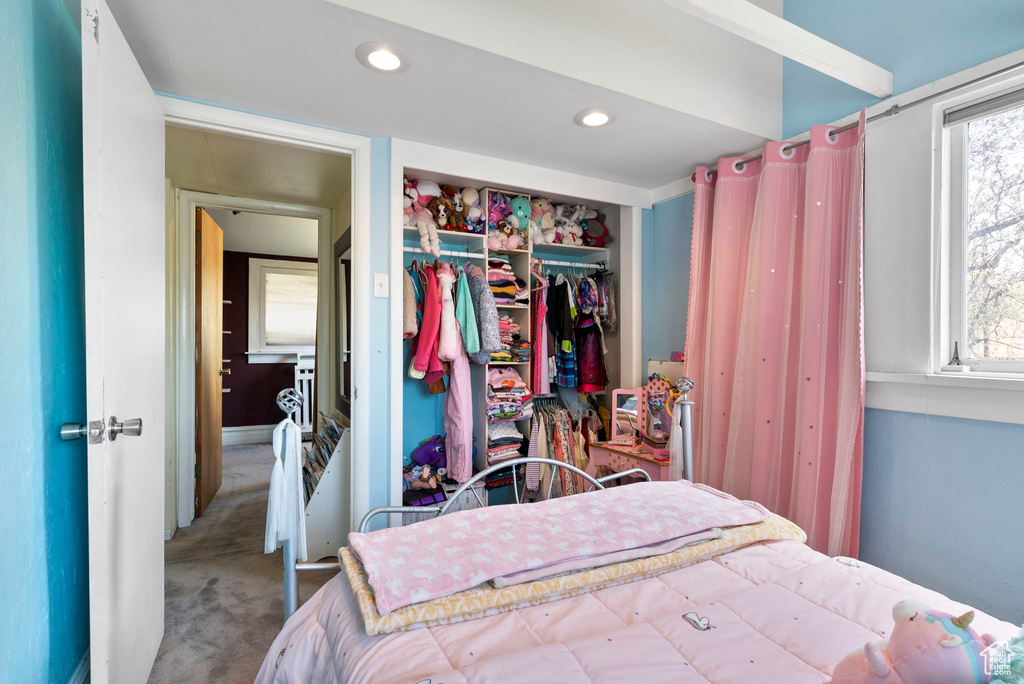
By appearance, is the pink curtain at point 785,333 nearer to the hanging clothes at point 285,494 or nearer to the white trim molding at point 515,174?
the white trim molding at point 515,174

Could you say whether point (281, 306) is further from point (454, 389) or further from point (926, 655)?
point (926, 655)

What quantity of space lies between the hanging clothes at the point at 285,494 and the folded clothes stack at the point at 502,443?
1.83 meters

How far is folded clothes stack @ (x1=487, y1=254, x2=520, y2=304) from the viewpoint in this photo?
3.13 m

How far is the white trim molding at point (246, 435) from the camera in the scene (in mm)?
5672

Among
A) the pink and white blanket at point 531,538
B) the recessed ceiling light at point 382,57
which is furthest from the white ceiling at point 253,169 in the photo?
the pink and white blanket at point 531,538

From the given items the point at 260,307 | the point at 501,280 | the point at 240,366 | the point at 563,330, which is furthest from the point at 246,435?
the point at 563,330

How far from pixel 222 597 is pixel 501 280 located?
2201 millimetres

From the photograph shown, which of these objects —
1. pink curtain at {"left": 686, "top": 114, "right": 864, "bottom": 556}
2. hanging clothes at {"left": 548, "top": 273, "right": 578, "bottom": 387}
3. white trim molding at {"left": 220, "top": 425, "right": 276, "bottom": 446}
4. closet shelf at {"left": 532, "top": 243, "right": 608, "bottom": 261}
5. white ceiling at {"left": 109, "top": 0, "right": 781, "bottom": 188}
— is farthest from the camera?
white trim molding at {"left": 220, "top": 425, "right": 276, "bottom": 446}

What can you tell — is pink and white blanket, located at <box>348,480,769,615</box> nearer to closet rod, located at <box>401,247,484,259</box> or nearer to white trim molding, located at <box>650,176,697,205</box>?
closet rod, located at <box>401,247,484,259</box>

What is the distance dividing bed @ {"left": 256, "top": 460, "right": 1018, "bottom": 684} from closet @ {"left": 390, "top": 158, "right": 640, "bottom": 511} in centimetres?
179

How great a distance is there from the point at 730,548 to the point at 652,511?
0.22 metres

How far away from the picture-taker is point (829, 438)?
6.85ft

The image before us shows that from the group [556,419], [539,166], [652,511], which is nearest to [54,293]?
[652,511]

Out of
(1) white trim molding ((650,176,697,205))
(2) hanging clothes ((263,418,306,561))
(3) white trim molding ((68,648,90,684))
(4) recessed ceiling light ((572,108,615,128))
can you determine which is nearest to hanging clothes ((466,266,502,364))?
(4) recessed ceiling light ((572,108,615,128))
